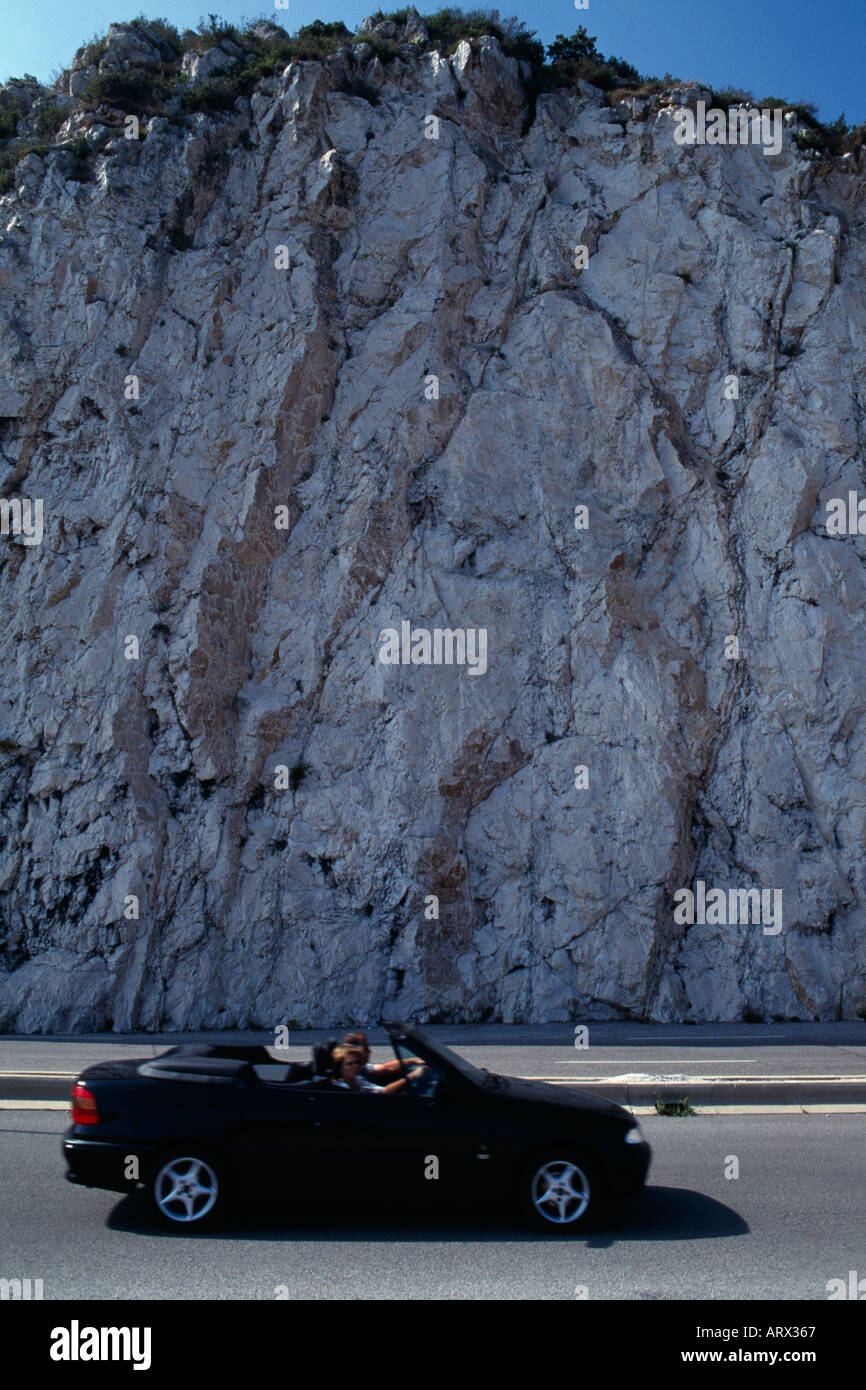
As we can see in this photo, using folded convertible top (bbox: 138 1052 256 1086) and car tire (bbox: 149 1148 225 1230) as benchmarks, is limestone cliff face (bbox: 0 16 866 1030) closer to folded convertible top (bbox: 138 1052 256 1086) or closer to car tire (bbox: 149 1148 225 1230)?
folded convertible top (bbox: 138 1052 256 1086)

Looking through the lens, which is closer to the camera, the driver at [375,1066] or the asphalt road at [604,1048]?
the driver at [375,1066]

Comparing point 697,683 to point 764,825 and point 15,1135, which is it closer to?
point 764,825

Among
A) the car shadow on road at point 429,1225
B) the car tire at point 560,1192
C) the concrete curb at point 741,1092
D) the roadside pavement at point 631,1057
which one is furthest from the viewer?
the roadside pavement at point 631,1057

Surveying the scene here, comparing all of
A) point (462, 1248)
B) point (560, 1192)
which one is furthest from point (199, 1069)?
point (560, 1192)

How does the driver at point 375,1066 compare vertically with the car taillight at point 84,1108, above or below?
above

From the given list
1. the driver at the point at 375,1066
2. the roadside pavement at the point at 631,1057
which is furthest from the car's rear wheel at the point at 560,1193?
the roadside pavement at the point at 631,1057

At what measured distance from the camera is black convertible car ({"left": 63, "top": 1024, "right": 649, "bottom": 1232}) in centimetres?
494

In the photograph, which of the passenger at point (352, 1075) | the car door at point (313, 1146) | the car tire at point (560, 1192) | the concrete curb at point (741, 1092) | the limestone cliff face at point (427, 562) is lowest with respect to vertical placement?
the concrete curb at point (741, 1092)

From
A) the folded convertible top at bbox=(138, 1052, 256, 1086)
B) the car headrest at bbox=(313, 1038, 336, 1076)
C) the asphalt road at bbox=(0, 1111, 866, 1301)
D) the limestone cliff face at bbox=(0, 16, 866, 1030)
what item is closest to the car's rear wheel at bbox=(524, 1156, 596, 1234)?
the asphalt road at bbox=(0, 1111, 866, 1301)

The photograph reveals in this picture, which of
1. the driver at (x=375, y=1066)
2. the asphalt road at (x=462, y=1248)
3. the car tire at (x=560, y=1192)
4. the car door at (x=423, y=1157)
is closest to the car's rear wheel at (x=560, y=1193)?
the car tire at (x=560, y=1192)

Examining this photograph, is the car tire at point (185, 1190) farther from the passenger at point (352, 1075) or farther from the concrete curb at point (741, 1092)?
the concrete curb at point (741, 1092)

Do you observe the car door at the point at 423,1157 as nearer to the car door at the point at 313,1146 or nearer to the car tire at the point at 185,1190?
the car door at the point at 313,1146

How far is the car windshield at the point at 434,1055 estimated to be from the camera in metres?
5.30

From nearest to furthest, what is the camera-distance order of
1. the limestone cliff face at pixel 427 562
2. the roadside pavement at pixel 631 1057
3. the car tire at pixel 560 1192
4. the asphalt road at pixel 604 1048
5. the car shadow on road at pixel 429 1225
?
the car shadow on road at pixel 429 1225
the car tire at pixel 560 1192
the roadside pavement at pixel 631 1057
the asphalt road at pixel 604 1048
the limestone cliff face at pixel 427 562
